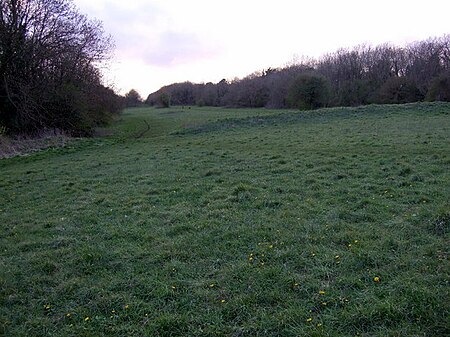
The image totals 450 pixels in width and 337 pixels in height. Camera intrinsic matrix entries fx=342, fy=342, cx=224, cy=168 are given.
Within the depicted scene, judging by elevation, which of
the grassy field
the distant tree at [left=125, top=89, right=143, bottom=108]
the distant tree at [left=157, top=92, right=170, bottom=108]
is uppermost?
the distant tree at [left=125, top=89, right=143, bottom=108]

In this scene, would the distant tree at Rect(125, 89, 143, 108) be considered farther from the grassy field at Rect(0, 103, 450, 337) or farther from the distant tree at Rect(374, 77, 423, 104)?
the grassy field at Rect(0, 103, 450, 337)

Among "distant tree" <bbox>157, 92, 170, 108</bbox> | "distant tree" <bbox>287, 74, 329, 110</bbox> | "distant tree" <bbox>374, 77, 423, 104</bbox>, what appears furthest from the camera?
"distant tree" <bbox>157, 92, 170, 108</bbox>

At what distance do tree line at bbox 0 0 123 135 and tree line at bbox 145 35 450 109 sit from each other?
95.8ft

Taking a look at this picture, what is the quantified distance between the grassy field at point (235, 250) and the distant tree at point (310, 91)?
114ft

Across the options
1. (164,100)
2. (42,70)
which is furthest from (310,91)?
(164,100)

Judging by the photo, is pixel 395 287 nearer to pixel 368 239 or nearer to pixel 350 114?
pixel 368 239

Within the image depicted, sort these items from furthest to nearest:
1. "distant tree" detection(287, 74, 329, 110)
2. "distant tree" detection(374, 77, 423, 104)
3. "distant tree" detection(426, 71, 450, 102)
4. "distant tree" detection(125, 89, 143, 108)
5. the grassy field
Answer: "distant tree" detection(125, 89, 143, 108)
"distant tree" detection(374, 77, 423, 104)
"distant tree" detection(287, 74, 329, 110)
"distant tree" detection(426, 71, 450, 102)
the grassy field

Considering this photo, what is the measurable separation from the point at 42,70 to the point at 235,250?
2642cm

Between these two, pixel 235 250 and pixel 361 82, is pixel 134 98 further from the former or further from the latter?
pixel 235 250

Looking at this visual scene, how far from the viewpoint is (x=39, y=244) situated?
6.77 m

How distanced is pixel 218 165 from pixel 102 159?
7.08 m

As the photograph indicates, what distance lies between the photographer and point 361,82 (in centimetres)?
5881

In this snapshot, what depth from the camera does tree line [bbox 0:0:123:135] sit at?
23.6 meters

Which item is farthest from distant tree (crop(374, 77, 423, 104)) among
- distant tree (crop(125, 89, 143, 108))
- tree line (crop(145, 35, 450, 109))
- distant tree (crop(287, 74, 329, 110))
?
distant tree (crop(125, 89, 143, 108))
